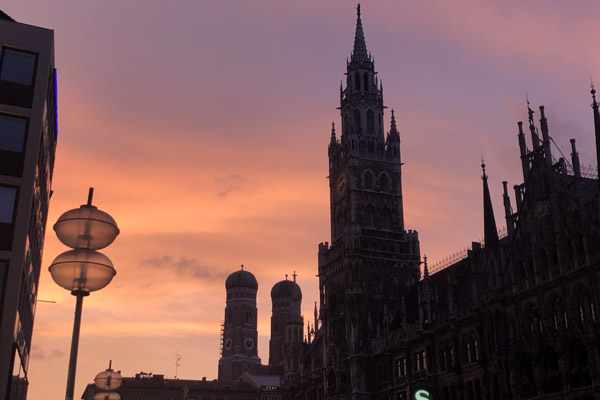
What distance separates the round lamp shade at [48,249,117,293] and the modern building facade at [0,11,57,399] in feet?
95.0

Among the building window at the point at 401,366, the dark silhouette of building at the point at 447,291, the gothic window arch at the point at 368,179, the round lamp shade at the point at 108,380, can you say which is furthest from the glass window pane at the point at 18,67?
the gothic window arch at the point at 368,179

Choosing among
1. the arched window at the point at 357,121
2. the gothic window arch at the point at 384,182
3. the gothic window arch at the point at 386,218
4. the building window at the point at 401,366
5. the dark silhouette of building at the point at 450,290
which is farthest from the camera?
the arched window at the point at 357,121

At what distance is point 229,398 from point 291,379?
49929mm

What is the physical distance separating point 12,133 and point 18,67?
4.61 metres

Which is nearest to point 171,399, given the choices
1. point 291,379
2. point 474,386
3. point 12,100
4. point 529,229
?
point 291,379

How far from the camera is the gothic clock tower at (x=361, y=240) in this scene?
298 ft

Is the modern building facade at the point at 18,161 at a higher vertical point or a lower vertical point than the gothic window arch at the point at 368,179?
lower

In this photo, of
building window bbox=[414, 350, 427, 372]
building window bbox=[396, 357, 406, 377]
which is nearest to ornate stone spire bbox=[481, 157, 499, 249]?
building window bbox=[414, 350, 427, 372]

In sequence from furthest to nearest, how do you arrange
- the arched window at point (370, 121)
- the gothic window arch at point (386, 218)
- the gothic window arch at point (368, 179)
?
1. the arched window at point (370, 121)
2. the gothic window arch at point (368, 179)
3. the gothic window arch at point (386, 218)

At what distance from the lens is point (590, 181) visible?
6253cm

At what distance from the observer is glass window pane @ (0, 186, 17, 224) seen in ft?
142

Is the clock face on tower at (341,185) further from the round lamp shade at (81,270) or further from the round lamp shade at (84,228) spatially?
the round lamp shade at (81,270)

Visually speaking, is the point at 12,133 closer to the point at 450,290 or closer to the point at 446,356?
the point at 450,290

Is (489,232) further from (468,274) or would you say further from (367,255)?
(367,255)
